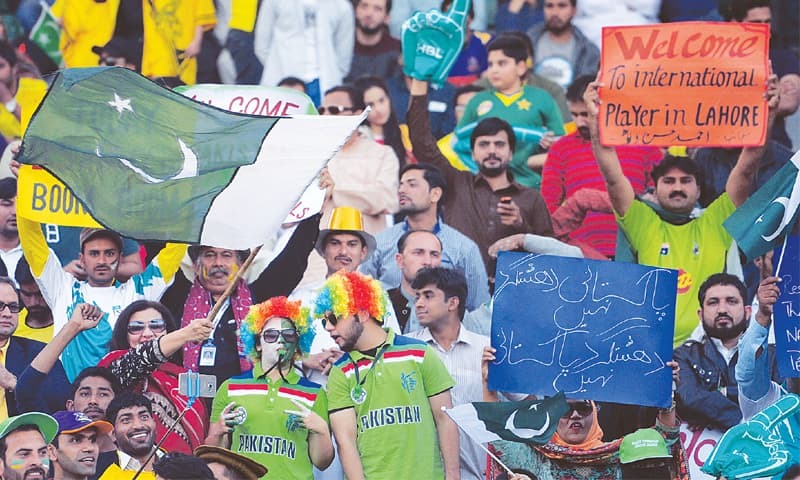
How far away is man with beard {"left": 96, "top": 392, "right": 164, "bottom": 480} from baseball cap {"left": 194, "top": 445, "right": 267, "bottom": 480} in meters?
1.01

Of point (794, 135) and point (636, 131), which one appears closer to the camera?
point (636, 131)

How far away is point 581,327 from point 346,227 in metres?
2.07

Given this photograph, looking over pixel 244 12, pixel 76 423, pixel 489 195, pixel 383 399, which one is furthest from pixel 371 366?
pixel 244 12

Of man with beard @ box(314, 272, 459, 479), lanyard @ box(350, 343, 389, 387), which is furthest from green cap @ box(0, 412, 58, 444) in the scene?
lanyard @ box(350, 343, 389, 387)

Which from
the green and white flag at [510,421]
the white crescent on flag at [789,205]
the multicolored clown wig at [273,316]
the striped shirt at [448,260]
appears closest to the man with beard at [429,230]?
the striped shirt at [448,260]

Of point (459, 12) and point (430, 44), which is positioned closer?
point (430, 44)

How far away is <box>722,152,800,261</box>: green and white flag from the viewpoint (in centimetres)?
1098

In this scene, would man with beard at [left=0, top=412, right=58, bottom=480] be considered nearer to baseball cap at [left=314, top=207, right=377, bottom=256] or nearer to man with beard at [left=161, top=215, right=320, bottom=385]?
man with beard at [left=161, top=215, right=320, bottom=385]

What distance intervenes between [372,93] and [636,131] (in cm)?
278

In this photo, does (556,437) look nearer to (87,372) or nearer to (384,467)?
(384,467)

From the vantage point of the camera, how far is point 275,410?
1036 centimetres

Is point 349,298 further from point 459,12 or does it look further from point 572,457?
point 459,12

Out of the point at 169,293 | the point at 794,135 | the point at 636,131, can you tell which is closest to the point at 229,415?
the point at 169,293

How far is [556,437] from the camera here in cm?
1051
